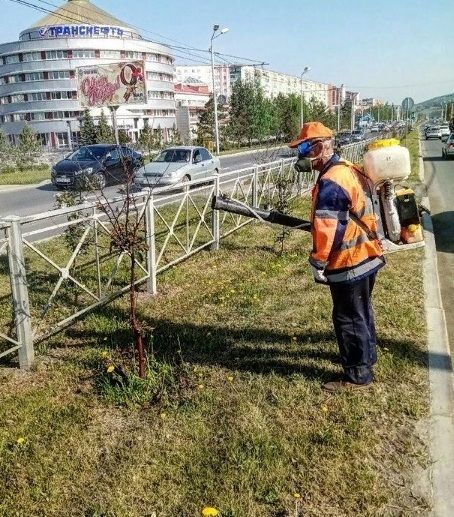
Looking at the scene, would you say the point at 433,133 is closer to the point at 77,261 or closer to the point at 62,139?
the point at 62,139

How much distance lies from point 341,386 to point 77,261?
444 centimetres

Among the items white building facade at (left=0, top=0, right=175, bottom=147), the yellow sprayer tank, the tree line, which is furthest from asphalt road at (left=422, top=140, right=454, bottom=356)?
white building facade at (left=0, top=0, right=175, bottom=147)

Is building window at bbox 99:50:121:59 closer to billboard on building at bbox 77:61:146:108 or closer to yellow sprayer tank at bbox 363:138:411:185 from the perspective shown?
billboard on building at bbox 77:61:146:108

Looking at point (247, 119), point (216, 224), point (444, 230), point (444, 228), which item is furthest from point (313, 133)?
point (247, 119)

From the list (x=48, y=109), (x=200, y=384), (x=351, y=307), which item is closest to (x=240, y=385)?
(x=200, y=384)

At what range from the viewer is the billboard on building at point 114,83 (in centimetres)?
2955

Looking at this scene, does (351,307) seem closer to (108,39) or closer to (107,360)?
(107,360)

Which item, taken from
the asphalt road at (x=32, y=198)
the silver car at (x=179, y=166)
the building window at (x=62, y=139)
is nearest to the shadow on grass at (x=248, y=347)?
the asphalt road at (x=32, y=198)

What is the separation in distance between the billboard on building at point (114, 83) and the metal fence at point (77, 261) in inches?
874

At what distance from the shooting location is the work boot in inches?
133

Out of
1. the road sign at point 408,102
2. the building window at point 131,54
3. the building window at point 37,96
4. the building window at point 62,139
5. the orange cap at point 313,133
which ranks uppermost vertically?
the building window at point 131,54

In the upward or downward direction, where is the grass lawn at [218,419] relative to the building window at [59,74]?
downward

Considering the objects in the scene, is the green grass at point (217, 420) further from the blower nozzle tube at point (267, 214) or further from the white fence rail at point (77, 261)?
the blower nozzle tube at point (267, 214)

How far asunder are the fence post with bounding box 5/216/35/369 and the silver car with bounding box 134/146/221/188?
10.6 meters
